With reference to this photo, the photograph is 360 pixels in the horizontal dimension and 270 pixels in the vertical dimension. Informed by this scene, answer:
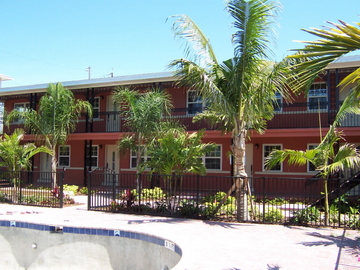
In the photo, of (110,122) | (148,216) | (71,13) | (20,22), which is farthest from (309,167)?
(20,22)

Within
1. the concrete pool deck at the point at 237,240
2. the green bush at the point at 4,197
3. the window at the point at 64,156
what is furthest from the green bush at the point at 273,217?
the window at the point at 64,156

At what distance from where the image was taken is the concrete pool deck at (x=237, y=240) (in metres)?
6.34

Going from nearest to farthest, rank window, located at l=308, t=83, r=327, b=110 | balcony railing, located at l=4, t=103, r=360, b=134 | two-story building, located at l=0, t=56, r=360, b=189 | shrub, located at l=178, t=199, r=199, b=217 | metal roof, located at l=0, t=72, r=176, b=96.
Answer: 1. shrub, located at l=178, t=199, r=199, b=217
2. two-story building, located at l=0, t=56, r=360, b=189
3. balcony railing, located at l=4, t=103, r=360, b=134
4. window, located at l=308, t=83, r=327, b=110
5. metal roof, located at l=0, t=72, r=176, b=96

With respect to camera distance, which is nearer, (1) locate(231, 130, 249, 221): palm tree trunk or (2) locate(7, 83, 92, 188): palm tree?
(1) locate(231, 130, 249, 221): palm tree trunk

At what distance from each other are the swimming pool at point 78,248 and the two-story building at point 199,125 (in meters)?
6.21

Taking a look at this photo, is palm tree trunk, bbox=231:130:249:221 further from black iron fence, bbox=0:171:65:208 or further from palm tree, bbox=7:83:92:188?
Result: palm tree, bbox=7:83:92:188

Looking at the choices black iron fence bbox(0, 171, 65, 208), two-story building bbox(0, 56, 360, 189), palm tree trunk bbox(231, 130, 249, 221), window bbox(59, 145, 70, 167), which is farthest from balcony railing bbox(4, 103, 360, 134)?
palm tree trunk bbox(231, 130, 249, 221)

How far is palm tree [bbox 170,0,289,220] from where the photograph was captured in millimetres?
9602

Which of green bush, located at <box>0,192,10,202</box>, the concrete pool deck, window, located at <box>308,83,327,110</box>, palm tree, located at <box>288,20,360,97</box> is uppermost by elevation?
window, located at <box>308,83,327,110</box>

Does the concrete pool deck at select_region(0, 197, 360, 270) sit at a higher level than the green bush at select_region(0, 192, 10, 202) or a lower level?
lower

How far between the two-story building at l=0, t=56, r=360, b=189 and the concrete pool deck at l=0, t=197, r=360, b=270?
4906 millimetres

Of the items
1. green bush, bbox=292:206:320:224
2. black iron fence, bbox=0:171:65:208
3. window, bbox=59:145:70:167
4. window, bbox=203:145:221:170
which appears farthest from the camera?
window, bbox=59:145:70:167

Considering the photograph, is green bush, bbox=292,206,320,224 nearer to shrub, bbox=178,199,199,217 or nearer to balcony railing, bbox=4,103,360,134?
shrub, bbox=178,199,199,217

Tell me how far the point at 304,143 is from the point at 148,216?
9141mm
